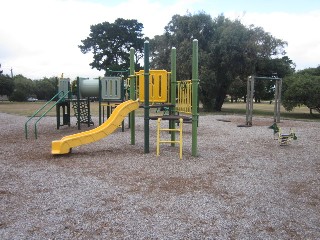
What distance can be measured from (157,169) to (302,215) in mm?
3177

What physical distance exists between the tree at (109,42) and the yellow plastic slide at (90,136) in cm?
4845

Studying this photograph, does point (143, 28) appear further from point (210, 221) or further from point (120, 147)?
point (210, 221)

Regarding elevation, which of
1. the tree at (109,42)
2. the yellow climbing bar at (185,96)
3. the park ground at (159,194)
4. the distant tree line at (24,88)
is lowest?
the park ground at (159,194)

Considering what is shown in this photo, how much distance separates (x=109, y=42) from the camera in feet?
187

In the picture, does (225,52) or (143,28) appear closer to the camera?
(225,52)

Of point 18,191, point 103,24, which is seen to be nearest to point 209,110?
point 18,191

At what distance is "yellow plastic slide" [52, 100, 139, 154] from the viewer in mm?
8078

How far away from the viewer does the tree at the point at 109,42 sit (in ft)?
186

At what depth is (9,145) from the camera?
988cm

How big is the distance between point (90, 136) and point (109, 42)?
51233 mm

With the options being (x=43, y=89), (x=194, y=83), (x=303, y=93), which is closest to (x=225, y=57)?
(x=303, y=93)

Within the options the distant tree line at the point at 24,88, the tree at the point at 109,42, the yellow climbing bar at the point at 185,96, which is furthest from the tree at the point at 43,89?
the yellow climbing bar at the point at 185,96

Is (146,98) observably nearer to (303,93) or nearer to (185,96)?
(185,96)

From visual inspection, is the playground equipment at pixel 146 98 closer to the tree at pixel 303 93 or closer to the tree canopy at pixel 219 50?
the tree canopy at pixel 219 50
